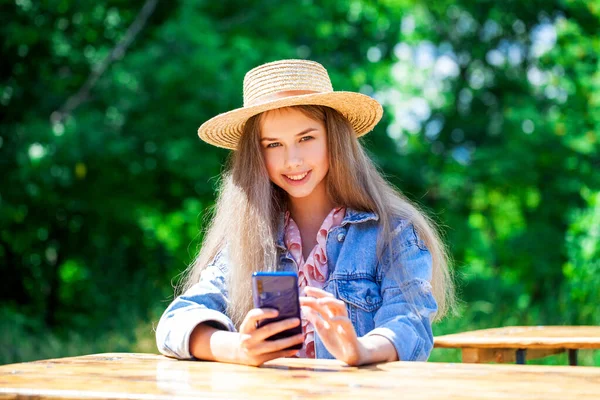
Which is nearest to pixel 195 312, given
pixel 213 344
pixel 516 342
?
pixel 213 344

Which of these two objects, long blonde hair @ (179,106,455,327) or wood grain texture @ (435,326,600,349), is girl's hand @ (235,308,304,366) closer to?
long blonde hair @ (179,106,455,327)

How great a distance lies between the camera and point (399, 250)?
108 inches

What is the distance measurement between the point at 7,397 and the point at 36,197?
7.80 m

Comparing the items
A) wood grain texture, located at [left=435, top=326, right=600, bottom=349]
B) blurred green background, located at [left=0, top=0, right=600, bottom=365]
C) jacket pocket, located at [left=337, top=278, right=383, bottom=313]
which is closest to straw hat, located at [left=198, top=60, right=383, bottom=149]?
jacket pocket, located at [left=337, top=278, right=383, bottom=313]

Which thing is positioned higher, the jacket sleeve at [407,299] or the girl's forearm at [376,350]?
the jacket sleeve at [407,299]

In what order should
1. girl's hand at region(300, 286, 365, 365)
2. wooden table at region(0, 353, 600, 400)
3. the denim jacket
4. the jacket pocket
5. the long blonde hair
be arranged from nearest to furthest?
wooden table at region(0, 353, 600, 400)
girl's hand at region(300, 286, 365, 365)
the denim jacket
the jacket pocket
the long blonde hair

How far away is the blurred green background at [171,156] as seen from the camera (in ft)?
29.6

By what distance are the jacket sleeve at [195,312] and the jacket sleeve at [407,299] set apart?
514 millimetres

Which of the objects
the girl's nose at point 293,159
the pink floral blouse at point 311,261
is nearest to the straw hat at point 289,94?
the girl's nose at point 293,159

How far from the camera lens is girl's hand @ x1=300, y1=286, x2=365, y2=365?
2262mm

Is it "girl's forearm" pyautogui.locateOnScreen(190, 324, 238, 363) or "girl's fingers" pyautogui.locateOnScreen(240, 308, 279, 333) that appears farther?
"girl's forearm" pyautogui.locateOnScreen(190, 324, 238, 363)

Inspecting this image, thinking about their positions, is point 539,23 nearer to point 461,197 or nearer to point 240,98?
point 461,197

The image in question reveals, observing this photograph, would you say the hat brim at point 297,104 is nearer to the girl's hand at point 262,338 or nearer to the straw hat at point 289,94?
the straw hat at point 289,94

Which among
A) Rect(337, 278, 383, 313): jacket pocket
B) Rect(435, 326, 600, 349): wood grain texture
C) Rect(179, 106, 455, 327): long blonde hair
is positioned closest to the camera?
Rect(337, 278, 383, 313): jacket pocket
